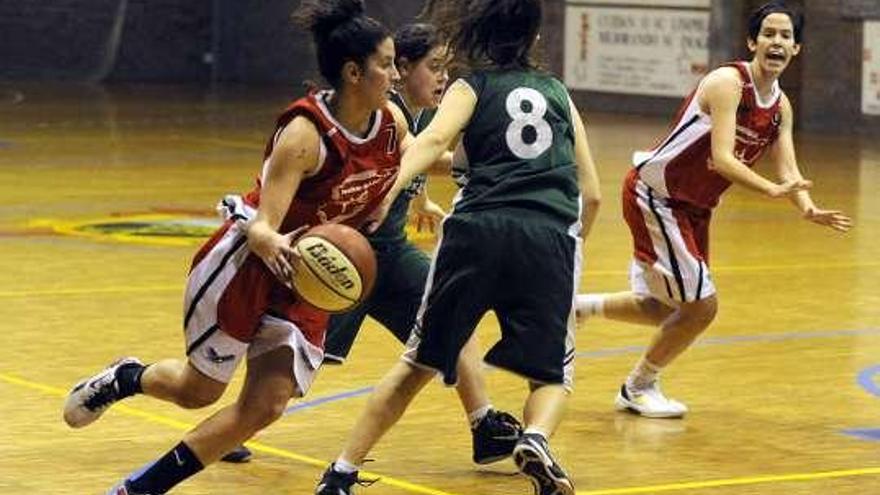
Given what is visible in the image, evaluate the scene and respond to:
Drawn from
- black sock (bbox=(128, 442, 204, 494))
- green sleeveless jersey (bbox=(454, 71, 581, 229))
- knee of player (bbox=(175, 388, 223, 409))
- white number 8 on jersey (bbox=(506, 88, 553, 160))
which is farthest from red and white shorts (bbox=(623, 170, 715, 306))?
black sock (bbox=(128, 442, 204, 494))

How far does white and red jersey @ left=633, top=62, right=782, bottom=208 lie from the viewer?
28.6ft

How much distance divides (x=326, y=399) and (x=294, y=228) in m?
2.33

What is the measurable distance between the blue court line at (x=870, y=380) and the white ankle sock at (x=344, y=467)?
3106 mm

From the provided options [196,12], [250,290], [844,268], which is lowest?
[196,12]

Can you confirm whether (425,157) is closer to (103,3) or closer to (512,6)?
(512,6)

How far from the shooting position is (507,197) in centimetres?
693

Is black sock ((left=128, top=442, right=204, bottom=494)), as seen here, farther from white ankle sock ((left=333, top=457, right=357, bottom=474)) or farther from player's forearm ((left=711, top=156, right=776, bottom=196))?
player's forearm ((left=711, top=156, right=776, bottom=196))

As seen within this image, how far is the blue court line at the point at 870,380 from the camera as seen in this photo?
9.30 meters

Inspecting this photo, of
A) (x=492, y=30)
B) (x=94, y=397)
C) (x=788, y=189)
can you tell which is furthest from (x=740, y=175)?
(x=94, y=397)

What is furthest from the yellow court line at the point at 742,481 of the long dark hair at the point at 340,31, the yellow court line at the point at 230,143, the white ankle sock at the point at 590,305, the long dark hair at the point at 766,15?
the yellow court line at the point at 230,143

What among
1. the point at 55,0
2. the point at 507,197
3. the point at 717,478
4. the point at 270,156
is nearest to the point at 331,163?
the point at 270,156

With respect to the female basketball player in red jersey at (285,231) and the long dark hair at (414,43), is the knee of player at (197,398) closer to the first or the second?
the female basketball player in red jersey at (285,231)

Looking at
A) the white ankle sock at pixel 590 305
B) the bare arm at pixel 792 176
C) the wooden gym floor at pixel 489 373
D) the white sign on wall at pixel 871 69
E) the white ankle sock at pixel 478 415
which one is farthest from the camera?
the white sign on wall at pixel 871 69

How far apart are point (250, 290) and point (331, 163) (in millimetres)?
452
